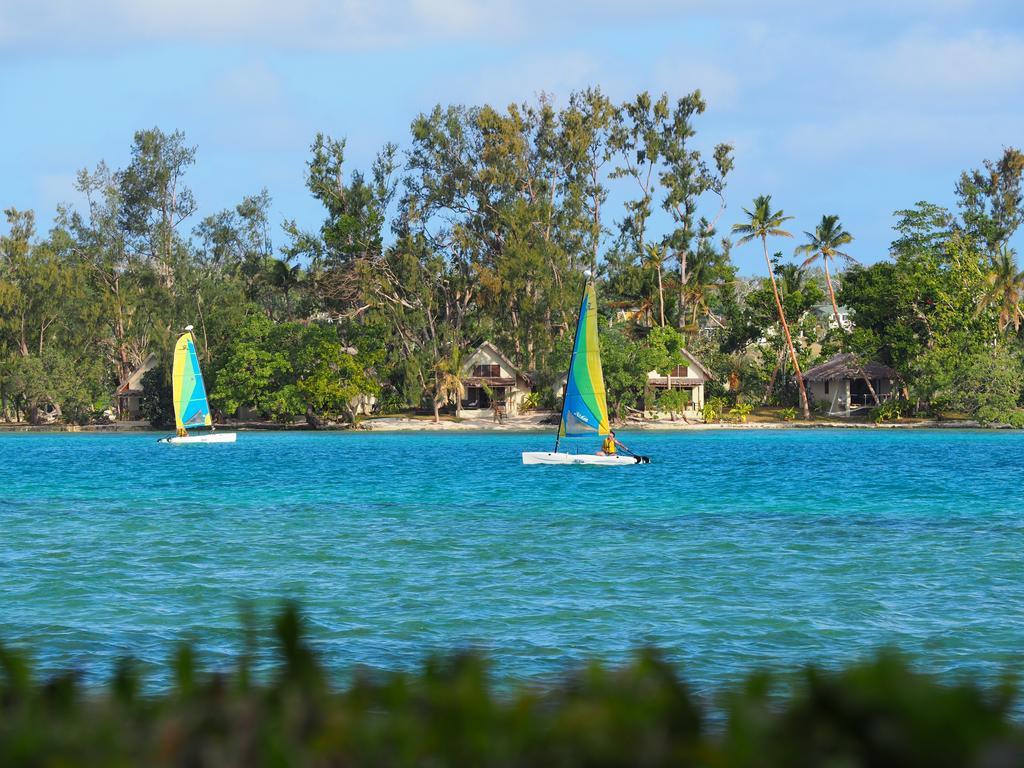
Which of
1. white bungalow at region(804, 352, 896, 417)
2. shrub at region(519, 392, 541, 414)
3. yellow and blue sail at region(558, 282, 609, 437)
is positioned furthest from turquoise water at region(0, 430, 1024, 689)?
shrub at region(519, 392, 541, 414)

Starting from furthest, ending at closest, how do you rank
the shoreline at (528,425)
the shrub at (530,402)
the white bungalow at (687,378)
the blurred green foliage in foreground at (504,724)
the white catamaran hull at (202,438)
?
the shrub at (530,402) → the white bungalow at (687,378) → the shoreline at (528,425) → the white catamaran hull at (202,438) → the blurred green foliage in foreground at (504,724)

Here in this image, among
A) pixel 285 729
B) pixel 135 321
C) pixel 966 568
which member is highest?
pixel 135 321

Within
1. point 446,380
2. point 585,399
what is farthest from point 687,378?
point 585,399

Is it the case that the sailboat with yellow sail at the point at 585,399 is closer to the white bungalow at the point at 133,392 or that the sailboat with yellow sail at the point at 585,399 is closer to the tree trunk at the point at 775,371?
the tree trunk at the point at 775,371

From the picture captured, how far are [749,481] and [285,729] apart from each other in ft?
143

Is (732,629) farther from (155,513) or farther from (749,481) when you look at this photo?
(749,481)

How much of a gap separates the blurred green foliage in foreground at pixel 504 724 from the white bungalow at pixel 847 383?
88.9m

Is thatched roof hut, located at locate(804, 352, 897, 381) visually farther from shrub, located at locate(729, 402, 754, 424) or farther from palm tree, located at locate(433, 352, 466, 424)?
palm tree, located at locate(433, 352, 466, 424)

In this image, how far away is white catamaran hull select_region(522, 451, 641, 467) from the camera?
51094 millimetres

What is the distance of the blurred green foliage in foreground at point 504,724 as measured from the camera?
2.46 metres

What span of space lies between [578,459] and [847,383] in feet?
147

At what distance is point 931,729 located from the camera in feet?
7.87

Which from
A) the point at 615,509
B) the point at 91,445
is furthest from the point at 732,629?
the point at 91,445

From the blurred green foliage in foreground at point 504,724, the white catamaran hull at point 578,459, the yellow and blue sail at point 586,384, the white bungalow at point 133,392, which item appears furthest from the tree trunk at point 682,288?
the blurred green foliage in foreground at point 504,724
